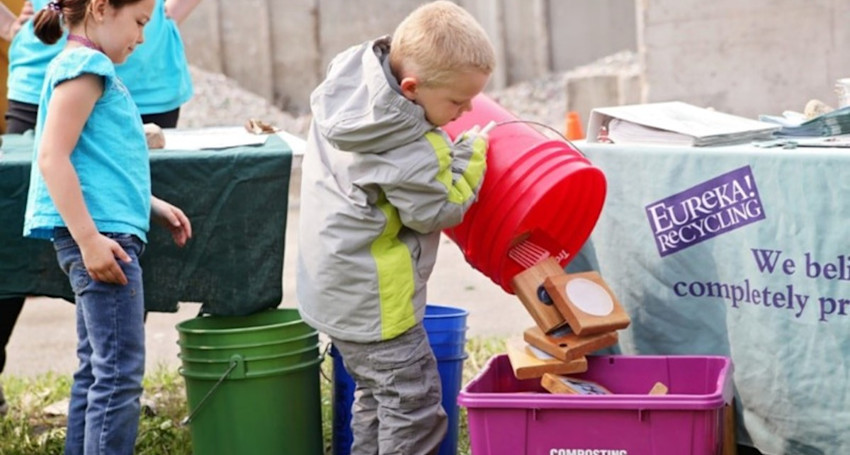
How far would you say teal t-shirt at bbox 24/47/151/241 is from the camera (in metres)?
3.56

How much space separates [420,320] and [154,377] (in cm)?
236

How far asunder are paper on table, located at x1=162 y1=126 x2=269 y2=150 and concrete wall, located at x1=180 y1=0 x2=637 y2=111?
9.94 meters

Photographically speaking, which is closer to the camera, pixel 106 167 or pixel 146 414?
pixel 106 167

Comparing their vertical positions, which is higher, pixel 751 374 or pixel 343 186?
pixel 343 186

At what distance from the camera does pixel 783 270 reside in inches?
143

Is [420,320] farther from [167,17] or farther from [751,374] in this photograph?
[167,17]

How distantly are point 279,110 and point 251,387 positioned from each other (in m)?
10.9

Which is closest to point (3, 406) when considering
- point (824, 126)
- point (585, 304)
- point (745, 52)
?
point (585, 304)

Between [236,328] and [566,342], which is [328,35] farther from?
[566,342]

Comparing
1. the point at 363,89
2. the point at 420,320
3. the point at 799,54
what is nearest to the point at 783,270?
the point at 420,320

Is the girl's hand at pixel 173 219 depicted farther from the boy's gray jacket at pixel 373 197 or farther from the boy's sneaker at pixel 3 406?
the boy's sneaker at pixel 3 406

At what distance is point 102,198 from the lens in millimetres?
3576

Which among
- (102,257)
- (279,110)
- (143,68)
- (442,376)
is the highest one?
(143,68)

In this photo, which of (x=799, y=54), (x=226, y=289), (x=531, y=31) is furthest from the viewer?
(x=531, y=31)
